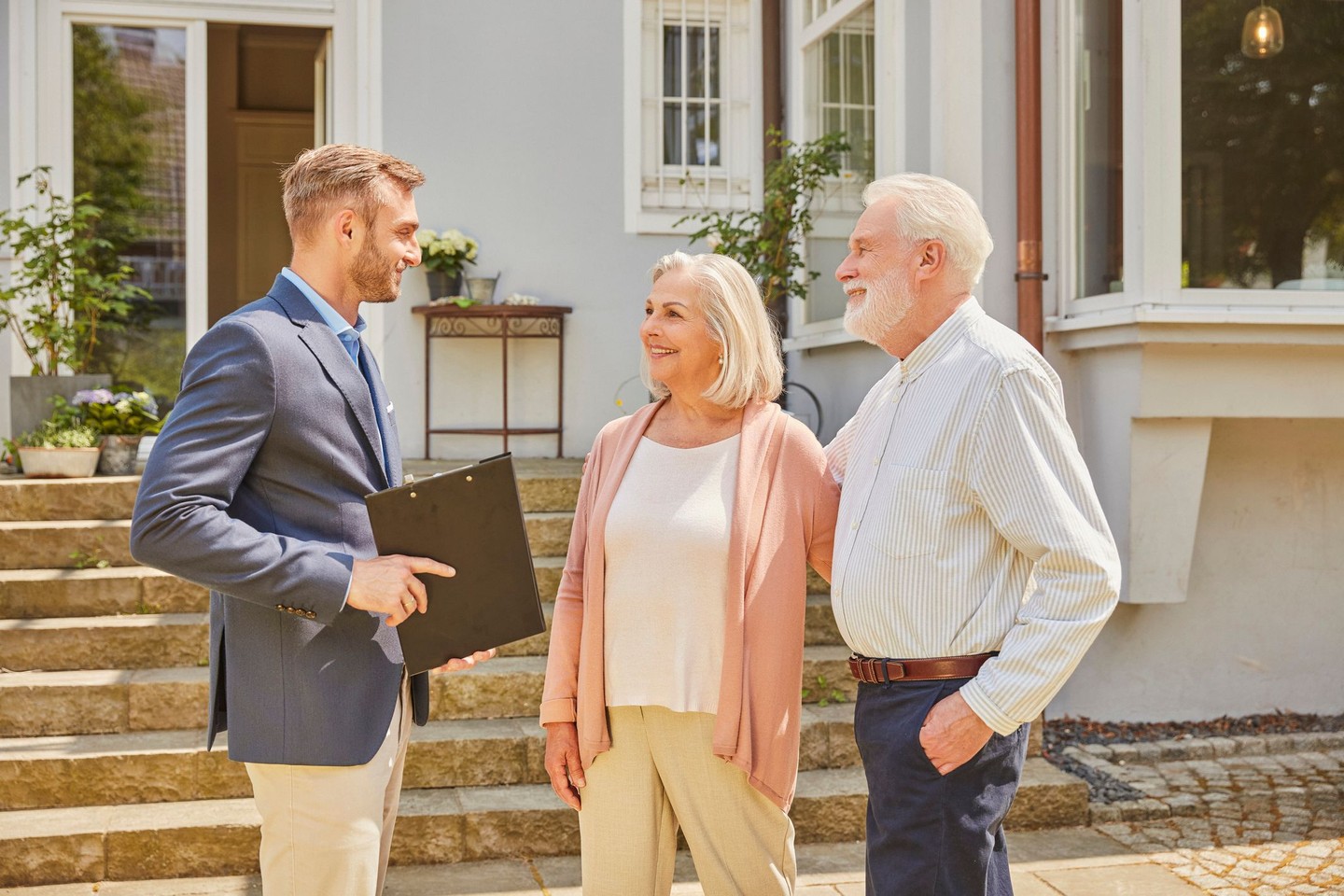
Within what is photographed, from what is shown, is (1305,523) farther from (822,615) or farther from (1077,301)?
(822,615)

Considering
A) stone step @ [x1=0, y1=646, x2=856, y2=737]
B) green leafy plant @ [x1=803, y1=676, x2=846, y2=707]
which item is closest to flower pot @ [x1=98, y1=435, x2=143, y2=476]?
stone step @ [x1=0, y1=646, x2=856, y2=737]

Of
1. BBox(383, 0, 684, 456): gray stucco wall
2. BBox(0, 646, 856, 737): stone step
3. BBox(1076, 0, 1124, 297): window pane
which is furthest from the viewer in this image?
BBox(383, 0, 684, 456): gray stucco wall

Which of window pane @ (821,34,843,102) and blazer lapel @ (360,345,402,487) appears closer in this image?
blazer lapel @ (360,345,402,487)

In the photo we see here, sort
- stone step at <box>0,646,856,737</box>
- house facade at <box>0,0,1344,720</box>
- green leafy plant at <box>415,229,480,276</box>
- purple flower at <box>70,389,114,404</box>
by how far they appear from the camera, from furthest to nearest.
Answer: green leafy plant at <box>415,229,480,276</box>
purple flower at <box>70,389,114,404</box>
house facade at <box>0,0,1344,720</box>
stone step at <box>0,646,856,737</box>

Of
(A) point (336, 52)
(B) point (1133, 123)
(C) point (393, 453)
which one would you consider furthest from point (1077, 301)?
(A) point (336, 52)

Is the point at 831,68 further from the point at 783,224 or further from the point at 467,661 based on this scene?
the point at 467,661

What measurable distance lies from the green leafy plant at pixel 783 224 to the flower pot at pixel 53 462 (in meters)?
2.98

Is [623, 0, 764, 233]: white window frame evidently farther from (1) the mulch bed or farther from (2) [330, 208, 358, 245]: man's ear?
(2) [330, 208, 358, 245]: man's ear

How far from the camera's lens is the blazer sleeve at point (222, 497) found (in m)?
1.97

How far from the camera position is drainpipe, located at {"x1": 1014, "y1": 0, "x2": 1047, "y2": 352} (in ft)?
16.6

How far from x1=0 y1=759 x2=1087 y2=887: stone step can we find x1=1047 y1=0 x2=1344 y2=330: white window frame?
180 cm

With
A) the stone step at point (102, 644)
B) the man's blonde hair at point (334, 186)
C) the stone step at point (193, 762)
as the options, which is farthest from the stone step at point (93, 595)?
the man's blonde hair at point (334, 186)

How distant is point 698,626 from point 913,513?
487 mm

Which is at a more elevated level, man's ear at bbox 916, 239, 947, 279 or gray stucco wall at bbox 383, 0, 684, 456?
gray stucco wall at bbox 383, 0, 684, 456
